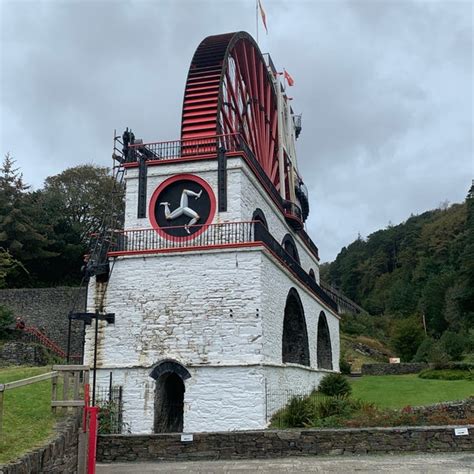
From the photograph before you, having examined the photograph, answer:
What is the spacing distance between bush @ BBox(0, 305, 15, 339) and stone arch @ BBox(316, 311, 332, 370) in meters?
15.2

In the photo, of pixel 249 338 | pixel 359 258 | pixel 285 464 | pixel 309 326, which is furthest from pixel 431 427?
pixel 359 258

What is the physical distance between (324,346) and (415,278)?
49.1 metres

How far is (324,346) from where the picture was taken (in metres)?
29.0

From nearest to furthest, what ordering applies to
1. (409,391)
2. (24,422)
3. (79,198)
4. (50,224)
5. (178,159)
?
(24,422)
(178,159)
(409,391)
(50,224)
(79,198)

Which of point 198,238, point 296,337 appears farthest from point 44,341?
point 198,238

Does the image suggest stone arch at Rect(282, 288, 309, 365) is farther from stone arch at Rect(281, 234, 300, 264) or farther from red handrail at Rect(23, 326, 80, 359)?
red handrail at Rect(23, 326, 80, 359)

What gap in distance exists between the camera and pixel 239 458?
490 inches

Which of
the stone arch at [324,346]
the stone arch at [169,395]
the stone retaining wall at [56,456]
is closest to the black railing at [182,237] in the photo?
the stone arch at [169,395]

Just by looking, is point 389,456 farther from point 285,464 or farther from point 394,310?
point 394,310

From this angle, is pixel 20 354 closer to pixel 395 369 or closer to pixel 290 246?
pixel 290 246

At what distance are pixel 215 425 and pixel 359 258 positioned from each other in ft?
275

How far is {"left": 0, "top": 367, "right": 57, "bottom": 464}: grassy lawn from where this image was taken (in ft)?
24.7

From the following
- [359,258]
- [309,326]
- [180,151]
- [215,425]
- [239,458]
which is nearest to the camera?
[239,458]

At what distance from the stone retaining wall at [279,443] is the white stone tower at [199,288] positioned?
2.78 metres
